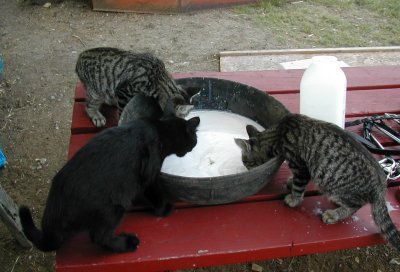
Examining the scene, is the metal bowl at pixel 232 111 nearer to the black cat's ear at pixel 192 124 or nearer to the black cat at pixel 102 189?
the black cat at pixel 102 189

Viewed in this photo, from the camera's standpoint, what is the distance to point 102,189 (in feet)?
4.27

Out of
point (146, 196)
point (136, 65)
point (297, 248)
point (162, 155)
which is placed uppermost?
point (136, 65)

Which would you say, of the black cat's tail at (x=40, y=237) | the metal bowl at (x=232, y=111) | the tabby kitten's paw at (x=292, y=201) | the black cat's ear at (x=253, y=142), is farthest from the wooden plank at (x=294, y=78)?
the black cat's tail at (x=40, y=237)

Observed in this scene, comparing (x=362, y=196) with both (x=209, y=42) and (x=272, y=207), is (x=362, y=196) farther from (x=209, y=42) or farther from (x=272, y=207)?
(x=209, y=42)

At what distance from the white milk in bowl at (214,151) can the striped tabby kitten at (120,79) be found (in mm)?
152

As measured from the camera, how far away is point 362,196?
4.85 feet

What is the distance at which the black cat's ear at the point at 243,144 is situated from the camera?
1.69 meters

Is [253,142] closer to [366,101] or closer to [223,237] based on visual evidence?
[223,237]

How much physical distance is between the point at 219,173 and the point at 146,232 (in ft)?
1.22

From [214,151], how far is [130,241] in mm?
549

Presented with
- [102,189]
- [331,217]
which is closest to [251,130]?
[331,217]

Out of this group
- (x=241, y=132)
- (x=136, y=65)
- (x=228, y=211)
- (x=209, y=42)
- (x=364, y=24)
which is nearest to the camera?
(x=228, y=211)

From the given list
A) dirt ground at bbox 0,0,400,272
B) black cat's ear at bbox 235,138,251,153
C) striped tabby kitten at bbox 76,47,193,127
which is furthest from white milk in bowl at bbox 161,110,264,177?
dirt ground at bbox 0,0,400,272

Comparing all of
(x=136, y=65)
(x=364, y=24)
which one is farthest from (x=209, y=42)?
(x=136, y=65)
